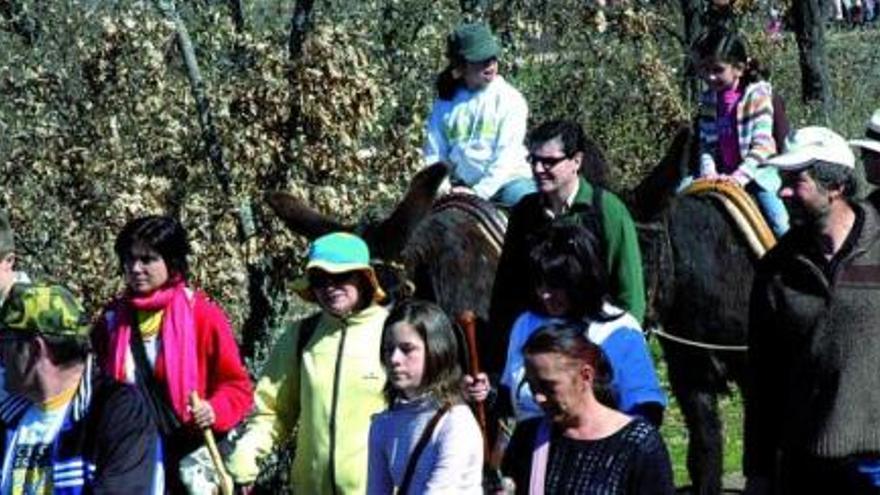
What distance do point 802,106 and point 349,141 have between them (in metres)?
10.4

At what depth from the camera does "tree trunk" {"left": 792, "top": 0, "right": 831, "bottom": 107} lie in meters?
20.9

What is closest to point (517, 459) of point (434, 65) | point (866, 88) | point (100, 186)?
point (100, 186)

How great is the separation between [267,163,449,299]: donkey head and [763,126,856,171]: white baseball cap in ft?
8.27

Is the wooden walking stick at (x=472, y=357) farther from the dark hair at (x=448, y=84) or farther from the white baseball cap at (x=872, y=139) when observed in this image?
the dark hair at (x=448, y=84)

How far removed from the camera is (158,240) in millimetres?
8305

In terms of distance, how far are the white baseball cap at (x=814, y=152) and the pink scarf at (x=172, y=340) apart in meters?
2.22

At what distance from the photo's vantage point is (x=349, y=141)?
433 inches

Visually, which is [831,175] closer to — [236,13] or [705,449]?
[705,449]

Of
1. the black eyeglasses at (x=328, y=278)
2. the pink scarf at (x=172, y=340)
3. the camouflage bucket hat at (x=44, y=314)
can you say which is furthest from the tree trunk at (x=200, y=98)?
the camouflage bucket hat at (x=44, y=314)

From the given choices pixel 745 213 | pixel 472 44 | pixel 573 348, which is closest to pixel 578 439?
pixel 573 348

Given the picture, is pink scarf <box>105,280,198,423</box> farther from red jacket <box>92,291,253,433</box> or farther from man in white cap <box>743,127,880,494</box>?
man in white cap <box>743,127,880,494</box>

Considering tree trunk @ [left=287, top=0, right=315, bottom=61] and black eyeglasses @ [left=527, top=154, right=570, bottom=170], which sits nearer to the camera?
black eyeglasses @ [left=527, top=154, right=570, bottom=170]

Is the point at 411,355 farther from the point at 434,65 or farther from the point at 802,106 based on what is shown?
the point at 802,106

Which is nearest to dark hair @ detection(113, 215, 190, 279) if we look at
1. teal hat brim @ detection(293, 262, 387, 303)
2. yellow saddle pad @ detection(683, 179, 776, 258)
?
teal hat brim @ detection(293, 262, 387, 303)
